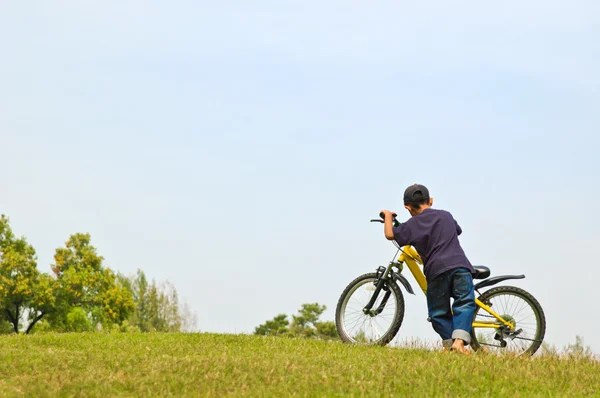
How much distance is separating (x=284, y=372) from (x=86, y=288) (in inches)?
1716

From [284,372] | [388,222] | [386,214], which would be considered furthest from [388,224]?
[284,372]

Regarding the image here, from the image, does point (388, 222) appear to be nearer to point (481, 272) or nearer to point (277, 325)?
point (481, 272)

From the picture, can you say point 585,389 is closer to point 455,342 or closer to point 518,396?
point 518,396

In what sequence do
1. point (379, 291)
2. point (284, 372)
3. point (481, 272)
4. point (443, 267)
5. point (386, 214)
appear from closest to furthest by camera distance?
point (284, 372), point (443, 267), point (481, 272), point (386, 214), point (379, 291)

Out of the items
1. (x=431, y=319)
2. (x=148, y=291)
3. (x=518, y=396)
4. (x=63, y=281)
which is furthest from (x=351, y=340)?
(x=148, y=291)

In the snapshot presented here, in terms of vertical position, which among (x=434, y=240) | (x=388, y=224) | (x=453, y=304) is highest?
(x=388, y=224)

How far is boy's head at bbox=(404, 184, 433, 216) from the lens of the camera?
11656 mm

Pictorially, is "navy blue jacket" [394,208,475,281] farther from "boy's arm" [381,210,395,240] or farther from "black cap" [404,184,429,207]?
"black cap" [404,184,429,207]

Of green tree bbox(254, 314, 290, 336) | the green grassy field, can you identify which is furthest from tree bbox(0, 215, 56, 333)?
the green grassy field

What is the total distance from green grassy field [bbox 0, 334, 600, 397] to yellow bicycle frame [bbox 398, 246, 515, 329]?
1.04m

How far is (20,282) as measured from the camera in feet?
156

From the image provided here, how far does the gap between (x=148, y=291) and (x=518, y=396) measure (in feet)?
206

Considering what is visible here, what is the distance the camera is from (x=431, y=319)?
452 inches

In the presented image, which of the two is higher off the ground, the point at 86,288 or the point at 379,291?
the point at 86,288
